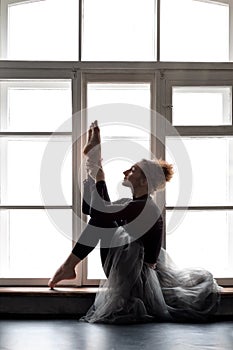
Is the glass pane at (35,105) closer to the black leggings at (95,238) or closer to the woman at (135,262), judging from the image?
the woman at (135,262)

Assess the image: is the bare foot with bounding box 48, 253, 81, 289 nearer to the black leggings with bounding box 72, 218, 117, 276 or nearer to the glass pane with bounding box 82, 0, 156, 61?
the black leggings with bounding box 72, 218, 117, 276

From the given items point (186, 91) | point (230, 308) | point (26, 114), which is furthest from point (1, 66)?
point (230, 308)

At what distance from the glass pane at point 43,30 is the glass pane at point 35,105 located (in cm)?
23

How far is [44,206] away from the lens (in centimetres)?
550

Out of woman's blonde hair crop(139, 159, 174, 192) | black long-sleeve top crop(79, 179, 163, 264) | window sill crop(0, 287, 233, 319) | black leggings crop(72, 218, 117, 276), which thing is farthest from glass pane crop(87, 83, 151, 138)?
window sill crop(0, 287, 233, 319)

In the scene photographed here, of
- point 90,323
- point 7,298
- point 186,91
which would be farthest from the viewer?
point 186,91

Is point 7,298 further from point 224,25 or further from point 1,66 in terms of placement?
point 224,25

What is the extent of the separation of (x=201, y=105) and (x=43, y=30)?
1487 millimetres

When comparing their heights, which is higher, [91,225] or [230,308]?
[91,225]

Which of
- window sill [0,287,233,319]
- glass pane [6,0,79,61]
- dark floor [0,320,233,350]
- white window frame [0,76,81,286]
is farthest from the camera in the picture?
glass pane [6,0,79,61]

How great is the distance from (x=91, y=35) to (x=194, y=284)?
88.1 inches

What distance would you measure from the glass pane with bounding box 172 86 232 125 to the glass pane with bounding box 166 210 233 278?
0.77 metres

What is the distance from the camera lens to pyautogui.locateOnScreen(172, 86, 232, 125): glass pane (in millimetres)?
5543

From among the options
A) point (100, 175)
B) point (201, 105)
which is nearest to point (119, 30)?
point (201, 105)
